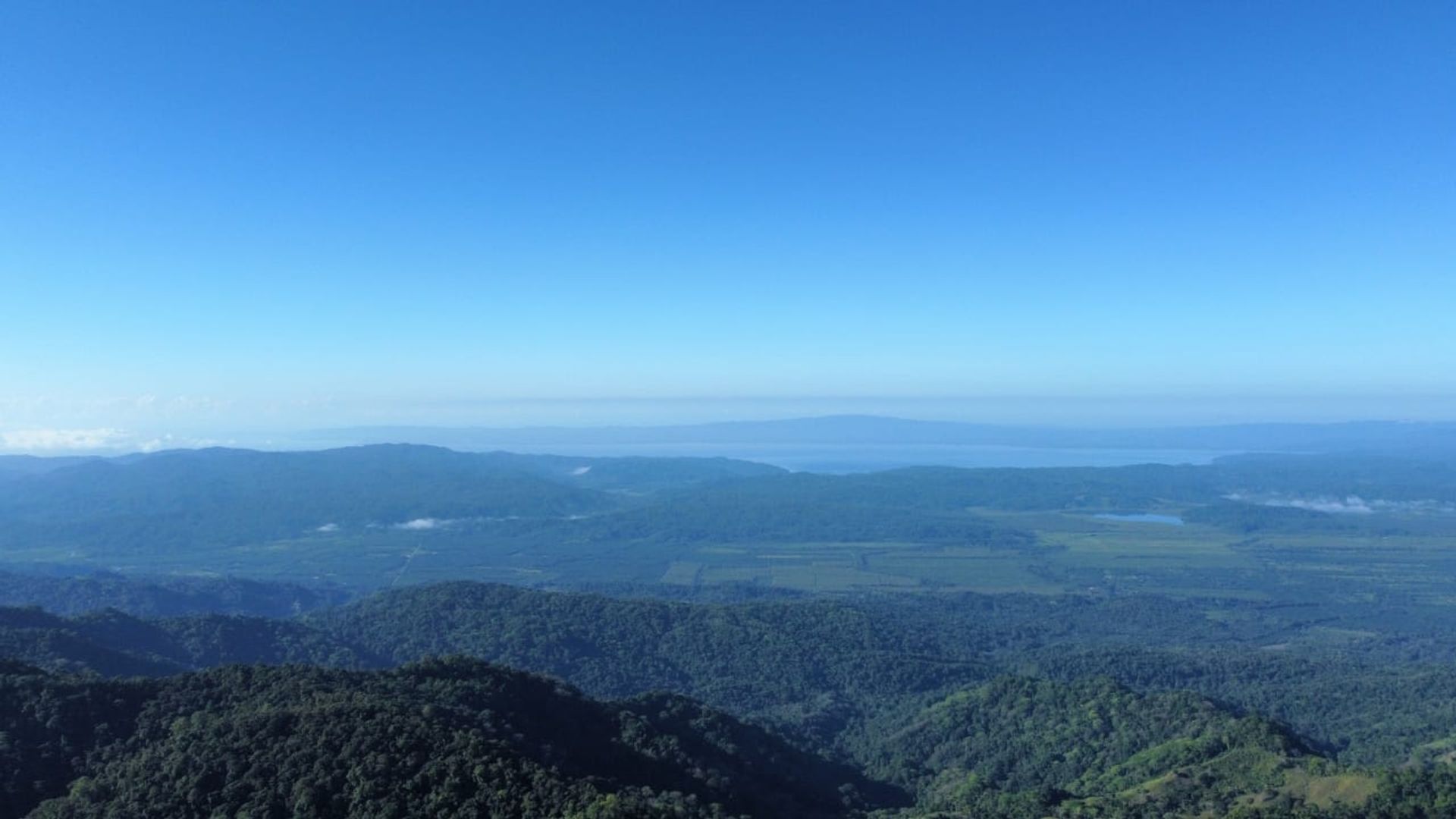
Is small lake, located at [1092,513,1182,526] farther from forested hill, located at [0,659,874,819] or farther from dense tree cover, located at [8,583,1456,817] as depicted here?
forested hill, located at [0,659,874,819]

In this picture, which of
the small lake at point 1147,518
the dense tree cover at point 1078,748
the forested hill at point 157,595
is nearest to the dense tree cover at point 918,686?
the dense tree cover at point 1078,748

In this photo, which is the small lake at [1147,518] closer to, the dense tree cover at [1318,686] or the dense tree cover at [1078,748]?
the dense tree cover at [1318,686]

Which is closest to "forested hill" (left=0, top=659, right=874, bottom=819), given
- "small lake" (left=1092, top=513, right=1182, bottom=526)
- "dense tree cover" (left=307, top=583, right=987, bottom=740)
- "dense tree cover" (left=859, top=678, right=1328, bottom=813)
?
"dense tree cover" (left=859, top=678, right=1328, bottom=813)

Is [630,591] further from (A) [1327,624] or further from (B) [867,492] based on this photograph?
(B) [867,492]

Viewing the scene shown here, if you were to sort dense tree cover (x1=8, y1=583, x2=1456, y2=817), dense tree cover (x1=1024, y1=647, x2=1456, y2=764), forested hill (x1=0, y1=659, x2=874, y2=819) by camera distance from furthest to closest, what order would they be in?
1. dense tree cover (x1=1024, y1=647, x2=1456, y2=764)
2. dense tree cover (x1=8, y1=583, x2=1456, y2=817)
3. forested hill (x1=0, y1=659, x2=874, y2=819)

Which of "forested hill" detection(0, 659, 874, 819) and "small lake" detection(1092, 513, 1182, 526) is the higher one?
"forested hill" detection(0, 659, 874, 819)

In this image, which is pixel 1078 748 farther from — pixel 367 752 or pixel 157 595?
pixel 157 595

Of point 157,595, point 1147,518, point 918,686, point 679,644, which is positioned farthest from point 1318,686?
point 1147,518

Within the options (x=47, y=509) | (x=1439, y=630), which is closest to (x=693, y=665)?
(x=1439, y=630)
